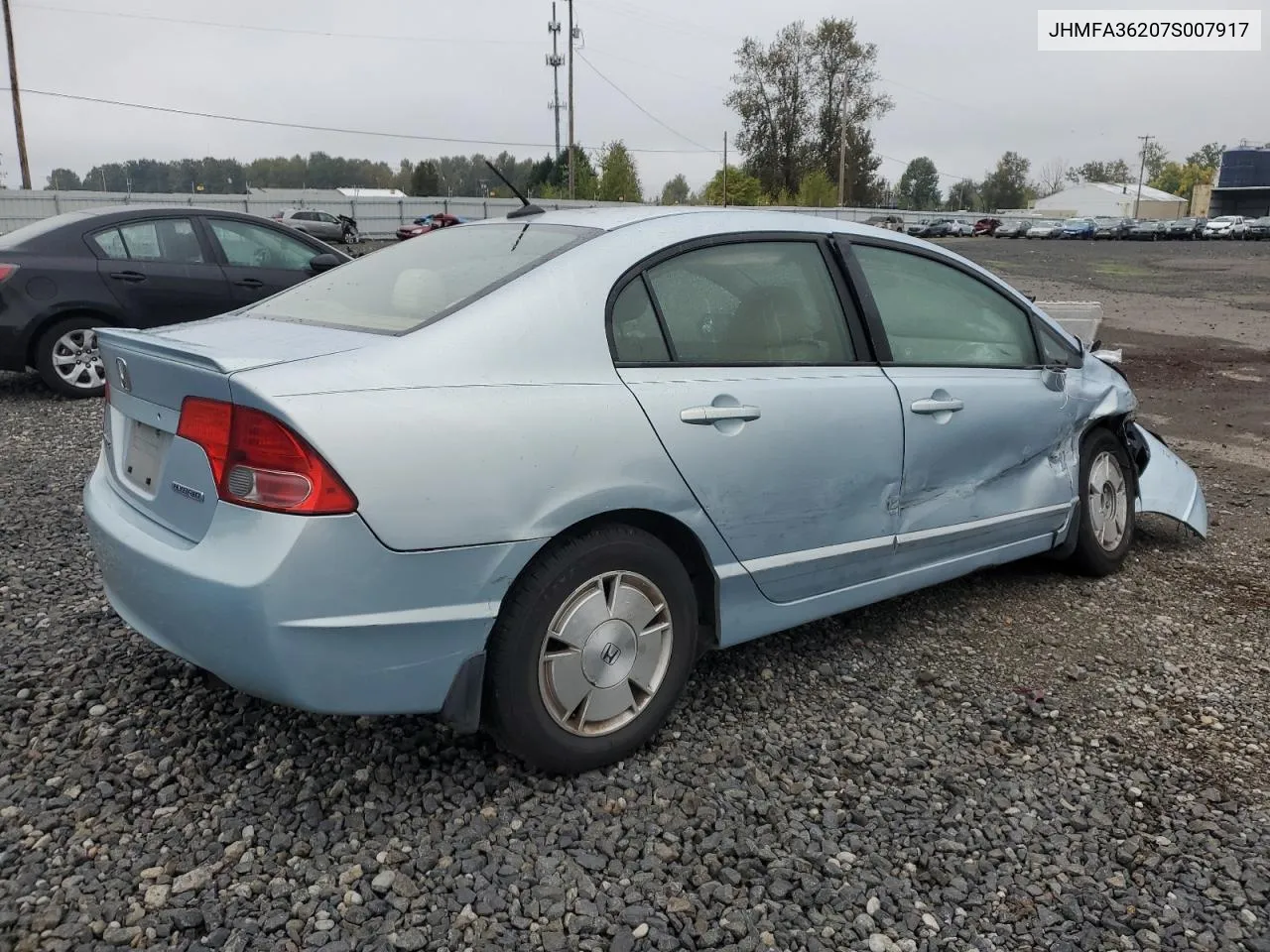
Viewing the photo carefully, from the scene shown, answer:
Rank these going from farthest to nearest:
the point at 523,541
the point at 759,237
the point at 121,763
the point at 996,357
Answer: the point at 996,357 < the point at 759,237 < the point at 121,763 < the point at 523,541

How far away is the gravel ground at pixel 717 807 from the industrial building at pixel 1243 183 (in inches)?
4418

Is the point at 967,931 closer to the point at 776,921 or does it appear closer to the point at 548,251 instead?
the point at 776,921

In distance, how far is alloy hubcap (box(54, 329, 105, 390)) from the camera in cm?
803

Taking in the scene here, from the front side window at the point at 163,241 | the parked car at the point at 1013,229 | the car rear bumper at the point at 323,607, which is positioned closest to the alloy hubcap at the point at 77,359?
the front side window at the point at 163,241

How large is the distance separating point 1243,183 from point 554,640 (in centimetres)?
11739

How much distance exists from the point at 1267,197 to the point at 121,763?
116887 millimetres

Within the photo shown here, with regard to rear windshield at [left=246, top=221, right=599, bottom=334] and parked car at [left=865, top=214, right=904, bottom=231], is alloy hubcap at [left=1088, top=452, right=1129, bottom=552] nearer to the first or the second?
rear windshield at [left=246, top=221, right=599, bottom=334]

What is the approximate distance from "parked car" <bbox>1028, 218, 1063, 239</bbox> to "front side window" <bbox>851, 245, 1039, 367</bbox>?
208 feet

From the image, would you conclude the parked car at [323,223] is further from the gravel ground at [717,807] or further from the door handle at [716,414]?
the door handle at [716,414]

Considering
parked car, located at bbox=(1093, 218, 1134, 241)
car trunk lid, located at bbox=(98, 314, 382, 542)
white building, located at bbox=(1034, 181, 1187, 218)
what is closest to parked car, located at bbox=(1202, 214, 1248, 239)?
parked car, located at bbox=(1093, 218, 1134, 241)

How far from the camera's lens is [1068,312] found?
771 cm

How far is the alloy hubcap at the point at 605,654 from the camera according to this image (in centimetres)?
269

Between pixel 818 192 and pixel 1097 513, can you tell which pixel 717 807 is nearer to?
pixel 1097 513

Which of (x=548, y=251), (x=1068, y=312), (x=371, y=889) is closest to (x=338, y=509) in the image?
(x=371, y=889)
